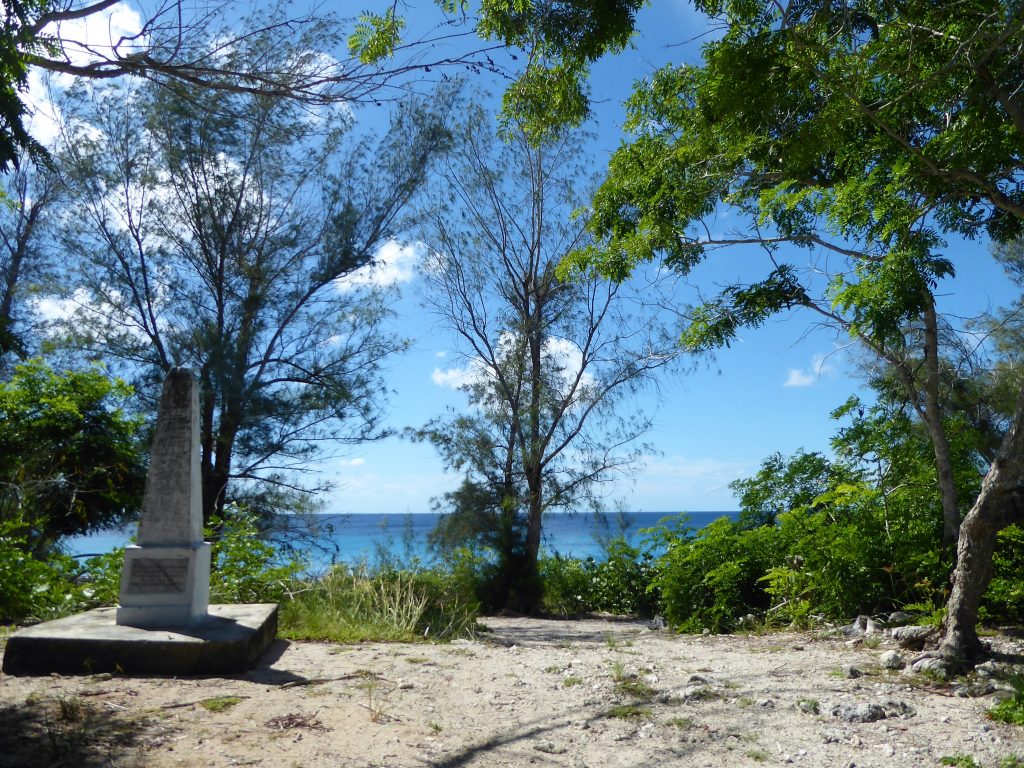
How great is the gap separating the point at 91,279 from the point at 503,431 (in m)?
7.97

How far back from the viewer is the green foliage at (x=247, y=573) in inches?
347

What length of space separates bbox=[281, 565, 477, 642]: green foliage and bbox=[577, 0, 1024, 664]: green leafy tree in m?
4.12

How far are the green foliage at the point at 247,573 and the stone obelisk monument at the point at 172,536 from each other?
195 centimetres

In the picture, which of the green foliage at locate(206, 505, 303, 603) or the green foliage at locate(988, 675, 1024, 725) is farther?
the green foliage at locate(206, 505, 303, 603)

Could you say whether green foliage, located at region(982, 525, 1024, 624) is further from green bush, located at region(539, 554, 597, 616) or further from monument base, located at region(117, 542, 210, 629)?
green bush, located at region(539, 554, 597, 616)

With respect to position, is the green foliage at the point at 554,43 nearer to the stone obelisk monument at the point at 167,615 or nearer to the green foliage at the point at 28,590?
the stone obelisk monument at the point at 167,615

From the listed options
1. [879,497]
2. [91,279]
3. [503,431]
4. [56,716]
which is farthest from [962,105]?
[91,279]

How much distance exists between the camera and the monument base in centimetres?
655

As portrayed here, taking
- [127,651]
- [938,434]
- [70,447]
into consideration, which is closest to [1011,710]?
[938,434]

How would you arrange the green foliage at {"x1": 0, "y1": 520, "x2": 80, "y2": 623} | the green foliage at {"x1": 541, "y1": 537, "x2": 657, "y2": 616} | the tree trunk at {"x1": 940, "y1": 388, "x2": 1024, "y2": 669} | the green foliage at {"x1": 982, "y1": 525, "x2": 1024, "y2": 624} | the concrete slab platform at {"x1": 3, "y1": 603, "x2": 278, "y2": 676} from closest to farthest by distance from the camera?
the tree trunk at {"x1": 940, "y1": 388, "x2": 1024, "y2": 669} < the concrete slab platform at {"x1": 3, "y1": 603, "x2": 278, "y2": 676} < the green foliage at {"x1": 982, "y1": 525, "x2": 1024, "y2": 624} < the green foliage at {"x1": 0, "y1": 520, "x2": 80, "y2": 623} < the green foliage at {"x1": 541, "y1": 537, "x2": 657, "y2": 616}

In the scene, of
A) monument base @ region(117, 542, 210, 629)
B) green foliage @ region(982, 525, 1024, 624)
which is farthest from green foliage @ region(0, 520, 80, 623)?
green foliage @ region(982, 525, 1024, 624)

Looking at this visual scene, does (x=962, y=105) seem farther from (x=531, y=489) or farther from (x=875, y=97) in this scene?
(x=531, y=489)

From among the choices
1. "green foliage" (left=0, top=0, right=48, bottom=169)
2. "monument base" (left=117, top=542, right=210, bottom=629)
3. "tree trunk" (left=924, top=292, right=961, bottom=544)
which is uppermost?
"green foliage" (left=0, top=0, right=48, bottom=169)

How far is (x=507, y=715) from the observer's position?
4.99 m
